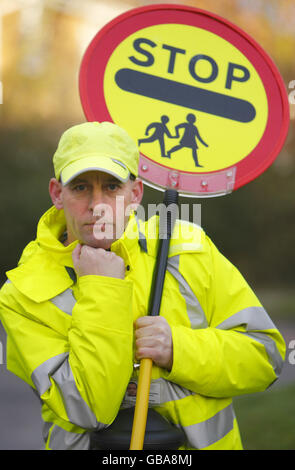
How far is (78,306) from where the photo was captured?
209 cm

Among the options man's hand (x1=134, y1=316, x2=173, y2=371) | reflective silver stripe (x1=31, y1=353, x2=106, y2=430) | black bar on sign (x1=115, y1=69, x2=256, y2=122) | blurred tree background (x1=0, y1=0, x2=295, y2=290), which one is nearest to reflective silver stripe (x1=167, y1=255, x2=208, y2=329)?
man's hand (x1=134, y1=316, x2=173, y2=371)

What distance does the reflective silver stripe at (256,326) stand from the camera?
225 cm

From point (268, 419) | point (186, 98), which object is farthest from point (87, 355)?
point (268, 419)

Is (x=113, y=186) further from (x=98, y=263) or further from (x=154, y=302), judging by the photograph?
(x=154, y=302)

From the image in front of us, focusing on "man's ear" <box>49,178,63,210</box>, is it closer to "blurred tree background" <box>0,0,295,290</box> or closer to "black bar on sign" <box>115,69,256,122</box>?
"black bar on sign" <box>115,69,256,122</box>

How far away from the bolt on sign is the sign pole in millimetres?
164

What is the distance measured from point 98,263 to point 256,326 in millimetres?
607

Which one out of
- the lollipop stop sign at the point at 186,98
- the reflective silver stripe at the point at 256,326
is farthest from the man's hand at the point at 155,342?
the lollipop stop sign at the point at 186,98

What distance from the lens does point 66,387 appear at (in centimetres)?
204

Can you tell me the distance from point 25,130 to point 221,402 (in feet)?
28.3

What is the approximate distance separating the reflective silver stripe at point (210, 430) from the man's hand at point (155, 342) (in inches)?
9.0

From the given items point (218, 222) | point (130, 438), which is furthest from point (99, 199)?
point (218, 222)

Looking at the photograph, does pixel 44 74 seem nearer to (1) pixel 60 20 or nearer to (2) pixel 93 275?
(1) pixel 60 20

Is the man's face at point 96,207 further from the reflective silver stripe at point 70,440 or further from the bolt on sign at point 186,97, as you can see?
the reflective silver stripe at point 70,440
